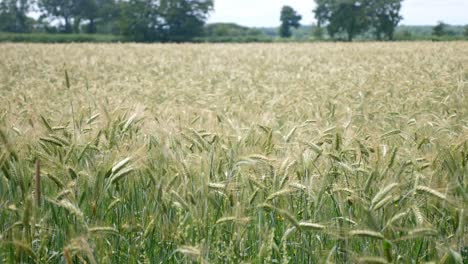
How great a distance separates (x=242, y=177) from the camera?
2281 mm

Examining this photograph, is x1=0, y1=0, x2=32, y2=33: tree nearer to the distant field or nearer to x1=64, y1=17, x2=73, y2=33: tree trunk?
x1=64, y1=17, x2=73, y2=33: tree trunk

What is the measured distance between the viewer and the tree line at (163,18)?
50.8 m

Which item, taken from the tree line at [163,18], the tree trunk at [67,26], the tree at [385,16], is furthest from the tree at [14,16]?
the tree at [385,16]

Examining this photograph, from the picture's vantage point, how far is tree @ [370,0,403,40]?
57156 millimetres

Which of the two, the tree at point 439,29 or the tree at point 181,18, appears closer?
the tree at point 181,18

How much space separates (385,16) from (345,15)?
5.17 m

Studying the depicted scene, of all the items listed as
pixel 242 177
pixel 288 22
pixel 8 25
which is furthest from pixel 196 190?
pixel 288 22

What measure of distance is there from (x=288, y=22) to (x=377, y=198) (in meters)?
95.1

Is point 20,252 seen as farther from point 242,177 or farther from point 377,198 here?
point 377,198

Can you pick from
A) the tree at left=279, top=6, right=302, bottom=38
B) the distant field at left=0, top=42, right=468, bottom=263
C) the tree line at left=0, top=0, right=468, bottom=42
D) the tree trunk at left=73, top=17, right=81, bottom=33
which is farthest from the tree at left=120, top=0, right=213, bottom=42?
the distant field at left=0, top=42, right=468, bottom=263

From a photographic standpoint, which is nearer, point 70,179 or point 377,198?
point 377,198

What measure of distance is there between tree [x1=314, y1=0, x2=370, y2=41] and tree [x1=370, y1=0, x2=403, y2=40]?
3.51ft

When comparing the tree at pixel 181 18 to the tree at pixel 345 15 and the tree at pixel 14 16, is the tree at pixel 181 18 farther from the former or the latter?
the tree at pixel 14 16

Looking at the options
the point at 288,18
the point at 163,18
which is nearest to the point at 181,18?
the point at 163,18
